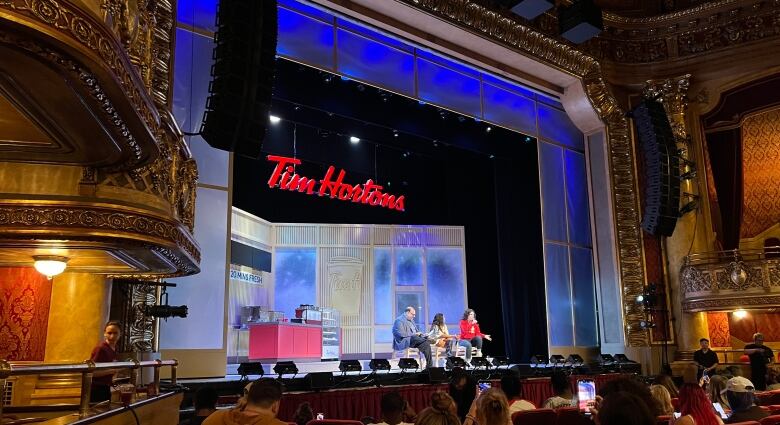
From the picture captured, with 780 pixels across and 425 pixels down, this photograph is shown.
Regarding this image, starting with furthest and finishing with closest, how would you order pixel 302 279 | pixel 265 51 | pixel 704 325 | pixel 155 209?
pixel 302 279 < pixel 704 325 < pixel 265 51 < pixel 155 209

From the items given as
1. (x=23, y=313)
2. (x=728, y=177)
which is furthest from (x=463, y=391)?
(x=728, y=177)

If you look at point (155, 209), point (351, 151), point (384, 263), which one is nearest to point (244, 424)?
point (155, 209)

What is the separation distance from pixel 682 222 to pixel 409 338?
674cm

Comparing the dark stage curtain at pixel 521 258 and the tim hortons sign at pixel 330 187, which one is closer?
the tim hortons sign at pixel 330 187

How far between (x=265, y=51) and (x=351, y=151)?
24.2 feet

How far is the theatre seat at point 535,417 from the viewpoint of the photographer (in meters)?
4.42

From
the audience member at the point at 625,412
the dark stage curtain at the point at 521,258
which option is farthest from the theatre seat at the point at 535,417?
the dark stage curtain at the point at 521,258

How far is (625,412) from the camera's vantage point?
2100 mm

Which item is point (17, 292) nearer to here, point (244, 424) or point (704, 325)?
point (244, 424)

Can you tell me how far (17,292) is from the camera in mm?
6699

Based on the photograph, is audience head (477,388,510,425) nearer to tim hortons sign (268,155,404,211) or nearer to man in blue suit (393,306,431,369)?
man in blue suit (393,306,431,369)

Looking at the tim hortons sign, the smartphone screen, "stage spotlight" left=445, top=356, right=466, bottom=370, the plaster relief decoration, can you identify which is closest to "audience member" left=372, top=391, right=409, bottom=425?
the smartphone screen

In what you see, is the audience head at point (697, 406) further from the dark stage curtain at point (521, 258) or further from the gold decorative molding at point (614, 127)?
the dark stage curtain at point (521, 258)

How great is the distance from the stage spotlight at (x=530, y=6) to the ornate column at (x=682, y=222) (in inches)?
195
